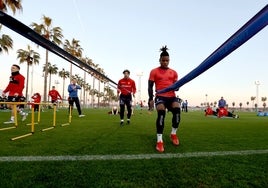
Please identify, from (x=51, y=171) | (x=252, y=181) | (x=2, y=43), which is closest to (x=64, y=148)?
(x=51, y=171)

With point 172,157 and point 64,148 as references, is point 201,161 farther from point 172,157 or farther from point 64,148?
point 64,148

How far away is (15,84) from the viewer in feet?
31.4

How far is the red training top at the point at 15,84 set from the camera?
957 cm

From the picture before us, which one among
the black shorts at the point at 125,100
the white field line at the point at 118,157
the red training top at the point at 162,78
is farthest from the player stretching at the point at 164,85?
the black shorts at the point at 125,100

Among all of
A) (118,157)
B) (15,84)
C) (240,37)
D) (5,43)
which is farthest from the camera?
(5,43)

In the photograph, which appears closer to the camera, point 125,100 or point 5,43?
point 125,100

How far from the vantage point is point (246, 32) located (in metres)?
1.74

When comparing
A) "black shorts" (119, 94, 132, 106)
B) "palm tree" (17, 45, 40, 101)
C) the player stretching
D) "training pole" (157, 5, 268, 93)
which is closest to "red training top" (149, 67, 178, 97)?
the player stretching

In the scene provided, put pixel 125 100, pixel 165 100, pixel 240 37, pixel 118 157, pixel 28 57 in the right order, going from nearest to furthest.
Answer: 1. pixel 240 37
2. pixel 118 157
3. pixel 165 100
4. pixel 125 100
5. pixel 28 57

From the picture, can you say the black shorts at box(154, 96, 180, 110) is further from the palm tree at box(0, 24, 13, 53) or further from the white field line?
the palm tree at box(0, 24, 13, 53)

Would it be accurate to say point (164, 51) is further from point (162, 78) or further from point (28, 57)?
point (28, 57)

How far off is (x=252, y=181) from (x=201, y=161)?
3.26ft

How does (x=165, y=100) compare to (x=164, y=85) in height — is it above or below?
below

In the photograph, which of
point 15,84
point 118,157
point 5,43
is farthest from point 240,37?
point 5,43
